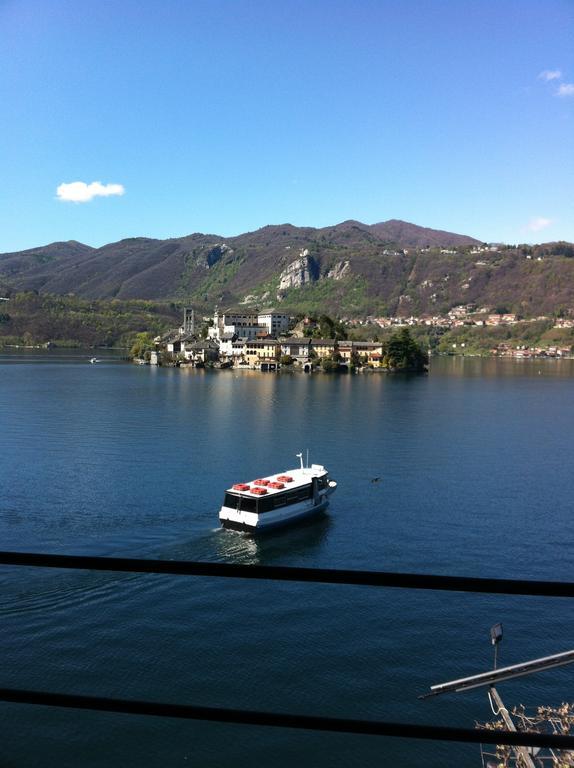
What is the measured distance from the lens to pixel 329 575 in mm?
916

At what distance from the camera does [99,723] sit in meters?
5.84

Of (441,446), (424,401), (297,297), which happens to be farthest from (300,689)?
(297,297)

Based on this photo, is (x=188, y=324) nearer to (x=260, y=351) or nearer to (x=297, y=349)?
(x=260, y=351)

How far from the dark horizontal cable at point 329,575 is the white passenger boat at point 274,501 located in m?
10.2

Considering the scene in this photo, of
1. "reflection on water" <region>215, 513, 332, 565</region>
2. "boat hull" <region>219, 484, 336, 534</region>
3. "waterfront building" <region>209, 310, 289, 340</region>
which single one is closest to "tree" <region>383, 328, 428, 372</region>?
"waterfront building" <region>209, 310, 289, 340</region>

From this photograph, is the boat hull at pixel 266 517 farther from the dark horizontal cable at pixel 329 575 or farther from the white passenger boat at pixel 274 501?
the dark horizontal cable at pixel 329 575

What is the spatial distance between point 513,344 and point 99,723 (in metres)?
93.6

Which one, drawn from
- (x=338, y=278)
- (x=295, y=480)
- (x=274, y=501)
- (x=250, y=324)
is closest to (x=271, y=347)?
(x=250, y=324)

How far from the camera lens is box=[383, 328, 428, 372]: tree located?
50.5 meters

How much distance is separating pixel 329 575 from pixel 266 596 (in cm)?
795

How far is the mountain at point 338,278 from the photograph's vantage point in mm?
119250

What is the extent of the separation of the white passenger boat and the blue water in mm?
284

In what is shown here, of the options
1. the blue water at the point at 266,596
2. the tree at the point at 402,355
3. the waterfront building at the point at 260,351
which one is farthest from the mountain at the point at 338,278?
the blue water at the point at 266,596

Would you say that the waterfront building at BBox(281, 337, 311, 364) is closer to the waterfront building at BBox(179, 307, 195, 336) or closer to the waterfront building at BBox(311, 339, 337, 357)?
the waterfront building at BBox(311, 339, 337, 357)
